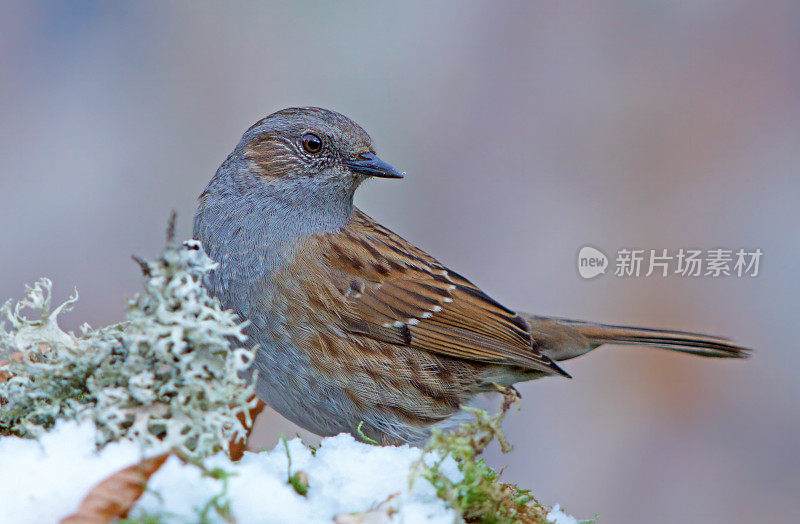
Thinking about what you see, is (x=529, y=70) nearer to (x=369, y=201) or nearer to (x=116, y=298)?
(x=369, y=201)

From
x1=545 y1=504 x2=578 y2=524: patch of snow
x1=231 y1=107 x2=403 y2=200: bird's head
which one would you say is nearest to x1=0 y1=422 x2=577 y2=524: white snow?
x1=545 y1=504 x2=578 y2=524: patch of snow

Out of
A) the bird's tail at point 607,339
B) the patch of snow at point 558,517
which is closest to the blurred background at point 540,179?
the bird's tail at point 607,339

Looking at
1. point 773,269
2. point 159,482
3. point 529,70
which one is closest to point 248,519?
point 159,482

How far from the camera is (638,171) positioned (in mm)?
5004

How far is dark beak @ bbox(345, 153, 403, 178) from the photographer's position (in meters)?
2.78

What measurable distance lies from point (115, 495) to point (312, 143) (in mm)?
1818

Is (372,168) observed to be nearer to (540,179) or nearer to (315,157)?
(315,157)

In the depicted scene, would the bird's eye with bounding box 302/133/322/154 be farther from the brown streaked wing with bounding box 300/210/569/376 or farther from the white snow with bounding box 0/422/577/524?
the white snow with bounding box 0/422/577/524

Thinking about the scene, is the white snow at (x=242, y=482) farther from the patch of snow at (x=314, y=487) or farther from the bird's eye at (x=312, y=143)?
the bird's eye at (x=312, y=143)

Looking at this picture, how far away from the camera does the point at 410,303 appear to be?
279cm

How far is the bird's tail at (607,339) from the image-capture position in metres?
3.21

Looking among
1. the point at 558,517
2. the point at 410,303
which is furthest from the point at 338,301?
the point at 558,517

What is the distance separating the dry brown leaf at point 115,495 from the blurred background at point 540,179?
3.30m

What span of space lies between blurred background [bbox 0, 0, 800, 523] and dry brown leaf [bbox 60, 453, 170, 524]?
3.30 metres
